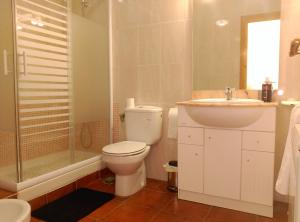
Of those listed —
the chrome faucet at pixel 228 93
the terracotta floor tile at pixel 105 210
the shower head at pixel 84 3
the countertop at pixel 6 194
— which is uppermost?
the shower head at pixel 84 3

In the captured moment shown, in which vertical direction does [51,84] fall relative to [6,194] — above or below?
above

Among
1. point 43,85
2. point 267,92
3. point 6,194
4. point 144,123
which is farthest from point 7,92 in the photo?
point 267,92

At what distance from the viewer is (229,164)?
1839mm

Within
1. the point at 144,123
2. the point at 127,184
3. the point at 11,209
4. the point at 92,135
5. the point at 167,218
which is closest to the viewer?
the point at 11,209

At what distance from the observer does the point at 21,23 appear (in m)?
1.91

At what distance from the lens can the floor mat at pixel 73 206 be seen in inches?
70.6

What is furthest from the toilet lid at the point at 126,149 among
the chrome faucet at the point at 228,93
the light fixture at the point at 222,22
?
the light fixture at the point at 222,22

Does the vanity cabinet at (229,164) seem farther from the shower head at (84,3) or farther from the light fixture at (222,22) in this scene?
the shower head at (84,3)

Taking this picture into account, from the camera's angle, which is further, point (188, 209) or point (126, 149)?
point (126, 149)

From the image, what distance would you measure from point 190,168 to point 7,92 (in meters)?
1.60

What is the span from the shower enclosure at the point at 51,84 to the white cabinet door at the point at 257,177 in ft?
5.10

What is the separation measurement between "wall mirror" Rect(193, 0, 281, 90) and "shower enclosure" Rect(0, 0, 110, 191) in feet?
3.50

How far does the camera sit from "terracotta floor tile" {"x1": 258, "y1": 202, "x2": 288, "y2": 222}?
1.75m

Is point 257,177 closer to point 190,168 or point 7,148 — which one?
point 190,168
